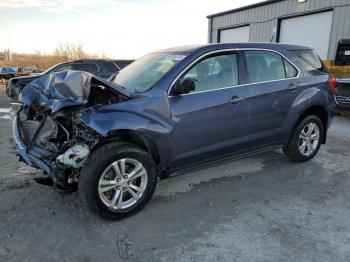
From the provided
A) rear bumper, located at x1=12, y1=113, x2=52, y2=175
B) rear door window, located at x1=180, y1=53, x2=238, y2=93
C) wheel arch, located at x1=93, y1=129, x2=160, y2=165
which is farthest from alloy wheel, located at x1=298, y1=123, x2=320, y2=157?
rear bumper, located at x1=12, y1=113, x2=52, y2=175

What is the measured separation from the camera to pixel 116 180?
3.26 meters

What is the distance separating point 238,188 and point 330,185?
1239mm

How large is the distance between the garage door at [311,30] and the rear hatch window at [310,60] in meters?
10.3

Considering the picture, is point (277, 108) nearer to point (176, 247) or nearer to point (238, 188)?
point (238, 188)

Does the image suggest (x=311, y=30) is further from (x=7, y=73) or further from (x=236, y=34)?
(x=7, y=73)

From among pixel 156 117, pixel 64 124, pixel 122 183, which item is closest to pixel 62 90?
pixel 64 124

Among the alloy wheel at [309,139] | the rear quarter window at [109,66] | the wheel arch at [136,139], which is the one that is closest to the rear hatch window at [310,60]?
the alloy wheel at [309,139]

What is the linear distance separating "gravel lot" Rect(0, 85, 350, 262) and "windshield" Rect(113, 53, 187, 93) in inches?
53.5

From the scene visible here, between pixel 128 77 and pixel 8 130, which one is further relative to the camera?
pixel 8 130

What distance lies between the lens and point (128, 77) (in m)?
4.16

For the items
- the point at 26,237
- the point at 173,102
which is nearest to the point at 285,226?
the point at 173,102

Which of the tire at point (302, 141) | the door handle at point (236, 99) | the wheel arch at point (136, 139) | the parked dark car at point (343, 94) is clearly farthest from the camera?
the parked dark car at point (343, 94)

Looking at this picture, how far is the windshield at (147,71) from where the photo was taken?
146 inches

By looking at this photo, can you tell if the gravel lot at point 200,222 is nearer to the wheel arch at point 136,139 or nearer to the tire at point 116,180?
the tire at point 116,180
